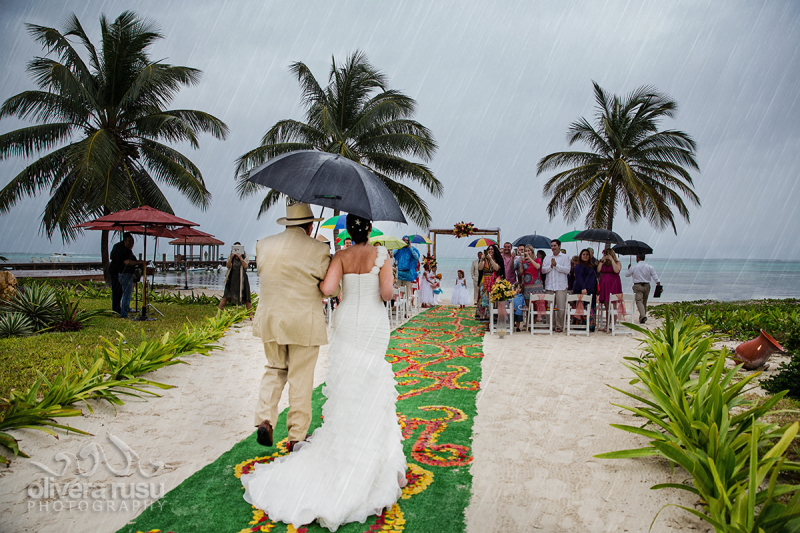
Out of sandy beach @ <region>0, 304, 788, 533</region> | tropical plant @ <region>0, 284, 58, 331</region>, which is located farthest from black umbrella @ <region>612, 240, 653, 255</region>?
tropical plant @ <region>0, 284, 58, 331</region>

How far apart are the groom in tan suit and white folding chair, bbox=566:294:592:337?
8.38m

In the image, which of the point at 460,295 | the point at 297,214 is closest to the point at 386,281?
the point at 297,214

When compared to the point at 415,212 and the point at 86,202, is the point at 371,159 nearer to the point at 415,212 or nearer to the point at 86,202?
the point at 415,212

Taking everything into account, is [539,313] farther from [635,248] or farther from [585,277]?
[635,248]

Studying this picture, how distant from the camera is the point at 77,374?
5531 mm

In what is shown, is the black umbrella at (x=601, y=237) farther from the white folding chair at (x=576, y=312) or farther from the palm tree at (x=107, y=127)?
the palm tree at (x=107, y=127)

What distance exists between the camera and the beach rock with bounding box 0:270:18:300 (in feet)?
31.6

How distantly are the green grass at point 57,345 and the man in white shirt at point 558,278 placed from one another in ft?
26.5

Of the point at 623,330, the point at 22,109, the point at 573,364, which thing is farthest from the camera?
the point at 22,109

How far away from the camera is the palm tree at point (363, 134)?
20109 mm

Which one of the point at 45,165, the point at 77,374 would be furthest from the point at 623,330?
the point at 45,165

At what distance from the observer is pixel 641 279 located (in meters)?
13.0

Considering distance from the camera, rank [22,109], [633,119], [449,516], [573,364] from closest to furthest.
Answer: [449,516] < [573,364] < [22,109] < [633,119]

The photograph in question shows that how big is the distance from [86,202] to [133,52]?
550 centimetres
